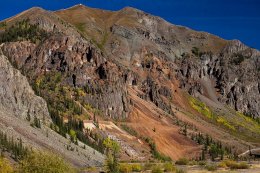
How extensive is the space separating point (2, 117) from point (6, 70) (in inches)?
1256

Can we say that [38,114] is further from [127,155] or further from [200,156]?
[200,156]

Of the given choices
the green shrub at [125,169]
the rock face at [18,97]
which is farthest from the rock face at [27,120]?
the green shrub at [125,169]

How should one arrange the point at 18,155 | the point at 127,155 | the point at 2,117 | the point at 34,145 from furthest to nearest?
1. the point at 127,155
2. the point at 2,117
3. the point at 34,145
4. the point at 18,155

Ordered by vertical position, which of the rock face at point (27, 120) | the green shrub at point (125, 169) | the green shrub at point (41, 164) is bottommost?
the green shrub at point (41, 164)

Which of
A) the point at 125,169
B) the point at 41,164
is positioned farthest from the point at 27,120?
the point at 41,164

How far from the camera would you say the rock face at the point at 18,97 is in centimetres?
14912

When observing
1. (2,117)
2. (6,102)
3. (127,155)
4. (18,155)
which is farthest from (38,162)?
(127,155)

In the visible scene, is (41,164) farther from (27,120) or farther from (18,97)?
(18,97)

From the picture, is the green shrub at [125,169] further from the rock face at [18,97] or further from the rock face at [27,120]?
the rock face at [18,97]

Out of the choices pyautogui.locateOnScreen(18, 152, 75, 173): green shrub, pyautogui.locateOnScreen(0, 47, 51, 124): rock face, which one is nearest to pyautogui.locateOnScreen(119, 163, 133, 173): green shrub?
pyautogui.locateOnScreen(18, 152, 75, 173): green shrub

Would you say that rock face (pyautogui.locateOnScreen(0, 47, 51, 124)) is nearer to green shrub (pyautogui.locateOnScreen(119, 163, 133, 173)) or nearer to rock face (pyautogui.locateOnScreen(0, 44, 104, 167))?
rock face (pyautogui.locateOnScreen(0, 44, 104, 167))

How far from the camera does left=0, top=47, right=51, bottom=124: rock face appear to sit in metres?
149

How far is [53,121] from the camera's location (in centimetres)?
16612

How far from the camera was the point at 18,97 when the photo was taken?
156 m
